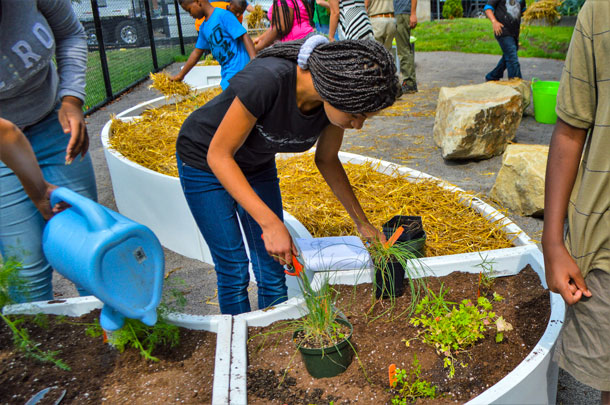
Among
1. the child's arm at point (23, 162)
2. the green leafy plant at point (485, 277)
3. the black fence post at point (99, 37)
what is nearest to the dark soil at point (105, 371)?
the child's arm at point (23, 162)

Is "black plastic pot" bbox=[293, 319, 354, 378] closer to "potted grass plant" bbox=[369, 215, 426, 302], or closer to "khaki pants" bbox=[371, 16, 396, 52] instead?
"potted grass plant" bbox=[369, 215, 426, 302]

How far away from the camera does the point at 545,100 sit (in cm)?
624

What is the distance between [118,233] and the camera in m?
1.52

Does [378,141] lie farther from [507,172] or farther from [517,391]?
[517,391]

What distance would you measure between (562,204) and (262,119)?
0.99m

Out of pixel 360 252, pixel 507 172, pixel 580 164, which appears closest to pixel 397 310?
pixel 360 252

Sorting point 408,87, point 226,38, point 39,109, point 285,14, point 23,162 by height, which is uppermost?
point 285,14

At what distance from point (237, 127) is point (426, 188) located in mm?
2271

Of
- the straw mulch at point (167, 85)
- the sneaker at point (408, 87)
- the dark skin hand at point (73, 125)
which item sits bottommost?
the sneaker at point (408, 87)

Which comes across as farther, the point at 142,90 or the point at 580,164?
the point at 142,90

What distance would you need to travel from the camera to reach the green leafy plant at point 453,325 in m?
1.91

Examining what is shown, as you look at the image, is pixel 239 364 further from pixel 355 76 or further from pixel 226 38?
pixel 226 38

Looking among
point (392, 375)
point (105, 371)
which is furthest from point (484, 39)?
point (105, 371)

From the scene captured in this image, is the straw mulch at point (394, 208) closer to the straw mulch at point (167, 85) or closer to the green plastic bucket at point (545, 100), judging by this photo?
the straw mulch at point (167, 85)
